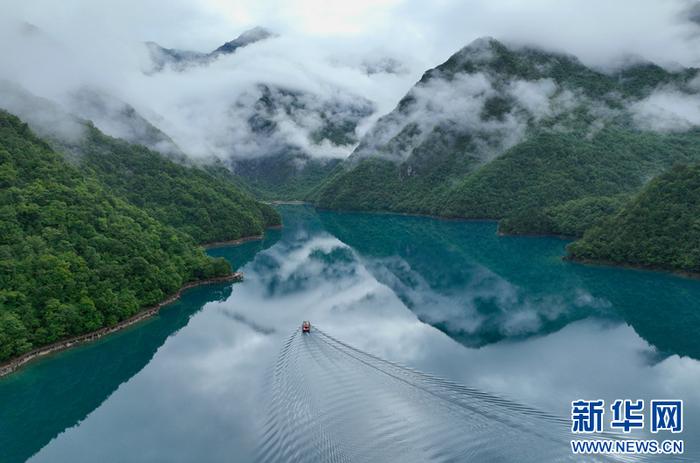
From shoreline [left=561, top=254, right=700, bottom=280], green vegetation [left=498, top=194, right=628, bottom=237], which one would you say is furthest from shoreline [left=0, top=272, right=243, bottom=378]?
green vegetation [left=498, top=194, right=628, bottom=237]

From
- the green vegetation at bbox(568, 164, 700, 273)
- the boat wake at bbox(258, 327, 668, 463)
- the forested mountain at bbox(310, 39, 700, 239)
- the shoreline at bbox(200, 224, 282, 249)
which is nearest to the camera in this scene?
the boat wake at bbox(258, 327, 668, 463)

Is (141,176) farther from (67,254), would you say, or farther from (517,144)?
(517,144)

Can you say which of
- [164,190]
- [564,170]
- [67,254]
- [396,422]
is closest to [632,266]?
[396,422]

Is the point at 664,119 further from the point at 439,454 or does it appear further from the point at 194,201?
the point at 439,454

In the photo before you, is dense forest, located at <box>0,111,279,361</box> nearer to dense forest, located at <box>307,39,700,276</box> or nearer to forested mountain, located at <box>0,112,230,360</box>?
forested mountain, located at <box>0,112,230,360</box>

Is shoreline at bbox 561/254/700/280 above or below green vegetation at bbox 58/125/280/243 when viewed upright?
below

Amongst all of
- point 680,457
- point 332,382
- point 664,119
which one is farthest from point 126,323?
point 664,119
